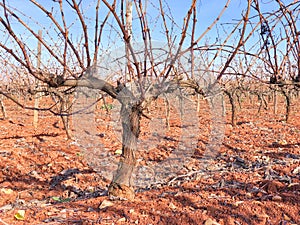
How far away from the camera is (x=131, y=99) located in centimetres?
287

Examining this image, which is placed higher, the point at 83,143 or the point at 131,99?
the point at 131,99

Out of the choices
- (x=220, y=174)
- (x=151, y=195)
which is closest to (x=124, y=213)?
(x=151, y=195)

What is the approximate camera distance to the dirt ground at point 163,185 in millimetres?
2422

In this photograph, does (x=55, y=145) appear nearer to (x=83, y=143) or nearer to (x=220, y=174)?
(x=83, y=143)

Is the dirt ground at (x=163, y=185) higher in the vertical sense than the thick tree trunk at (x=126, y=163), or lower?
lower

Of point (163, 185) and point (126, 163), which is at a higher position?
point (126, 163)

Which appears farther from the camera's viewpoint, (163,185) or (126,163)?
(163,185)

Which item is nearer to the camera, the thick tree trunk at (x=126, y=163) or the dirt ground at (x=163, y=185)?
the dirt ground at (x=163, y=185)

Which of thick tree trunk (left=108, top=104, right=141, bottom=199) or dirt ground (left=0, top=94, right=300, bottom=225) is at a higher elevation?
thick tree trunk (left=108, top=104, right=141, bottom=199)

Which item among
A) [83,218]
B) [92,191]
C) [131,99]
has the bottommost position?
[92,191]

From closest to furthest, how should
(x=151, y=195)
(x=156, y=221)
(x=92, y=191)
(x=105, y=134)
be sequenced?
(x=156, y=221), (x=151, y=195), (x=92, y=191), (x=105, y=134)

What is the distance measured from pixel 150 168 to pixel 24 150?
3.00 m

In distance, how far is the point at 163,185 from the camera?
167 inches

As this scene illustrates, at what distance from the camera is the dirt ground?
242 centimetres
